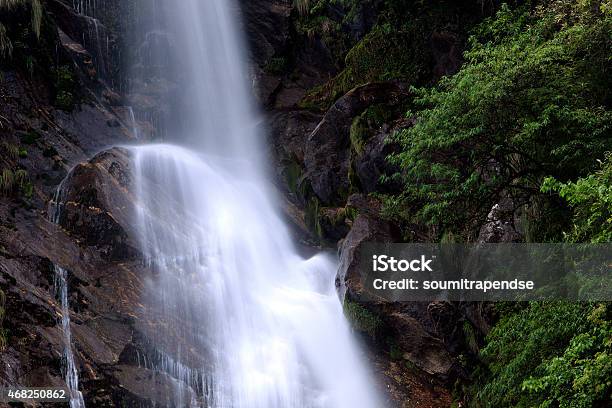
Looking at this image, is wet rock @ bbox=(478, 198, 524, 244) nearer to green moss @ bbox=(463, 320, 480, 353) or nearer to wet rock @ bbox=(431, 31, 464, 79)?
green moss @ bbox=(463, 320, 480, 353)

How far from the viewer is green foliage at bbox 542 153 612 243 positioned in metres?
6.69

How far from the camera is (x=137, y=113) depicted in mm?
22812

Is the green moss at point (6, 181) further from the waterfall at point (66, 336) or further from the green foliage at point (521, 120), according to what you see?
the green foliage at point (521, 120)

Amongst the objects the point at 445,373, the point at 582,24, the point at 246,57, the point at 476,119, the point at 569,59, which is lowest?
the point at 445,373

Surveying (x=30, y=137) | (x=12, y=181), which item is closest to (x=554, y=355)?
(x=12, y=181)

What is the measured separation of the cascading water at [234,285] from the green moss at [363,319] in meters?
0.40

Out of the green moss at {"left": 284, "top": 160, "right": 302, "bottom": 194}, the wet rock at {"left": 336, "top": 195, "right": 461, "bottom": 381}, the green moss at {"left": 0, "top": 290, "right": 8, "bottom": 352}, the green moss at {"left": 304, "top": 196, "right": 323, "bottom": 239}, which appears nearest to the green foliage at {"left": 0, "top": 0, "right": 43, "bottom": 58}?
the green moss at {"left": 284, "top": 160, "right": 302, "bottom": 194}

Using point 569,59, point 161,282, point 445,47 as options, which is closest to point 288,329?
point 161,282

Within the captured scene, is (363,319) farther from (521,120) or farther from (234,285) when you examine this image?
(521,120)

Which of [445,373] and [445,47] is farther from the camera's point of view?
[445,47]

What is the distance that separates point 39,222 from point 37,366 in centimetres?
460

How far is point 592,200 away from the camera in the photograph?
8.27 meters

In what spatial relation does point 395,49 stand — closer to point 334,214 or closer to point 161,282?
point 334,214

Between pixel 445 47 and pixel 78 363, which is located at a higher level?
pixel 445 47
